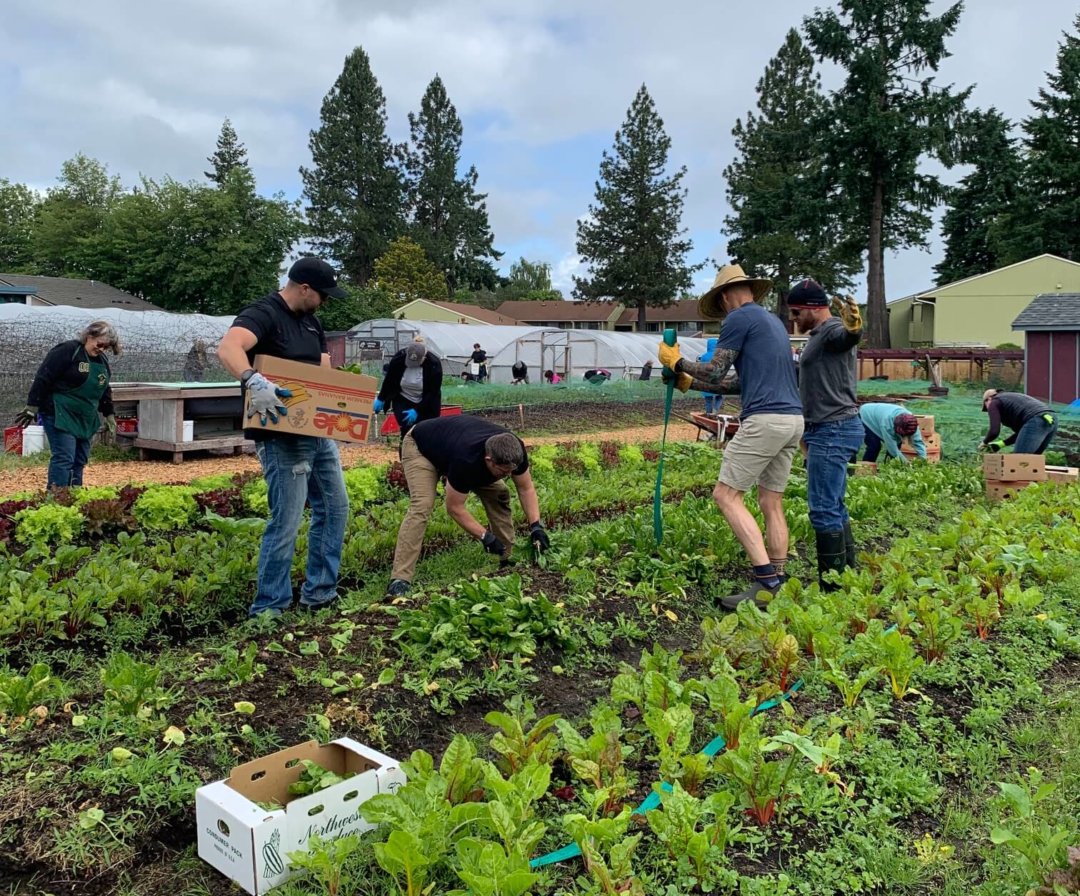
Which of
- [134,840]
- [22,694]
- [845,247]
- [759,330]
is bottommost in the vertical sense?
[134,840]

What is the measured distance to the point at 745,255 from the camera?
4300 centimetres

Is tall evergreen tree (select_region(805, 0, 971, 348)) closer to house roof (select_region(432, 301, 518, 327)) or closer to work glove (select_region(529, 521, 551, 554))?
house roof (select_region(432, 301, 518, 327))

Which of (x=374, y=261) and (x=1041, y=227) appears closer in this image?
(x=1041, y=227)

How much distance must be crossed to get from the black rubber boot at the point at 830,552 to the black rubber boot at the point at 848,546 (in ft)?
0.20

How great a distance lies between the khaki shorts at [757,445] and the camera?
4.75 m

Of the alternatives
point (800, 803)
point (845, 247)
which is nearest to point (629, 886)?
Answer: point (800, 803)

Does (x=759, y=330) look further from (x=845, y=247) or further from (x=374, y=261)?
(x=374, y=261)

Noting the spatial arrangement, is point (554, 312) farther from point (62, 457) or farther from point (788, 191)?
point (62, 457)

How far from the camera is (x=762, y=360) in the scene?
4.81m

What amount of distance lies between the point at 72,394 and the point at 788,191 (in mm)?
34625

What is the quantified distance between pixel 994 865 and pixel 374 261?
55.5m

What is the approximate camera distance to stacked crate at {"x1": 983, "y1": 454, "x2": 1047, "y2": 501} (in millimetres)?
8148

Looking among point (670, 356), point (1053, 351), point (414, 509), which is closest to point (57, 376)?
point (414, 509)

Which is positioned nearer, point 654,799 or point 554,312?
point 654,799
